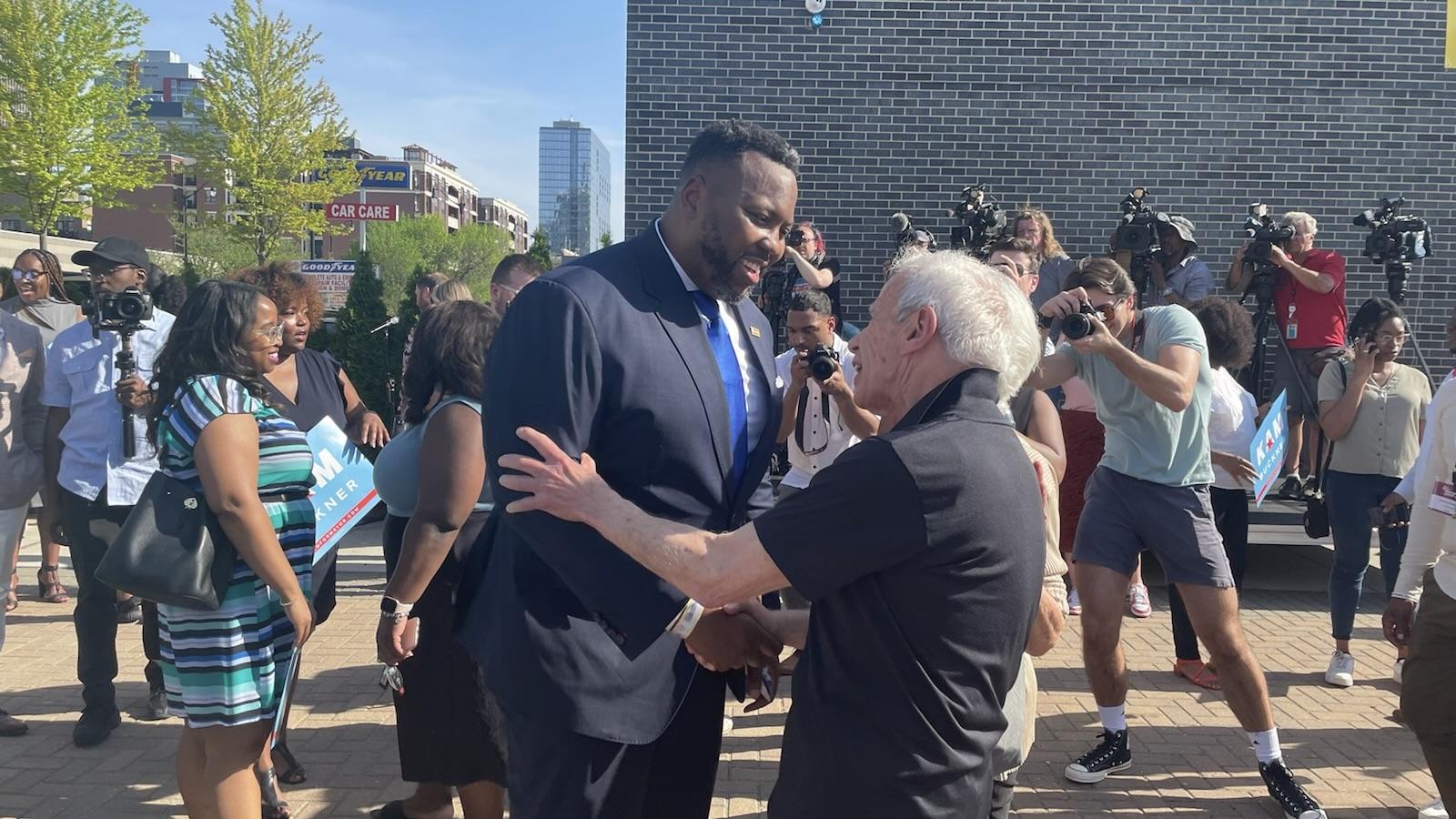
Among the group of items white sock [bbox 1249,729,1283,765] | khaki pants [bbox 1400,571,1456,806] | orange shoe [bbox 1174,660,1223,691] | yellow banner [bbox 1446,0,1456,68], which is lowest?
orange shoe [bbox 1174,660,1223,691]

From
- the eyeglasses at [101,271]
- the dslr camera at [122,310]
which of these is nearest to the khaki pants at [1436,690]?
the dslr camera at [122,310]

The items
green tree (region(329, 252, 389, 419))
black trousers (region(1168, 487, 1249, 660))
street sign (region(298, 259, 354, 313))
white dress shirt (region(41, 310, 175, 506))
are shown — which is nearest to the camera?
white dress shirt (region(41, 310, 175, 506))

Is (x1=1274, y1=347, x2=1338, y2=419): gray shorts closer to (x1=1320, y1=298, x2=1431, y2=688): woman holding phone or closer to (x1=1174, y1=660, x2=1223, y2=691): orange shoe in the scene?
(x1=1320, y1=298, x2=1431, y2=688): woman holding phone

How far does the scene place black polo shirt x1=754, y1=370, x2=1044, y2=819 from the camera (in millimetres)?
1714

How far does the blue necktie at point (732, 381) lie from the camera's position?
2.30 metres

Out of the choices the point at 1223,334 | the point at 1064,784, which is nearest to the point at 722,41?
the point at 1223,334

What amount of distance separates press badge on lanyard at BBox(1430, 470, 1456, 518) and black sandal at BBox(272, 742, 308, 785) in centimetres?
422

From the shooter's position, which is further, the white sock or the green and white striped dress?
the white sock

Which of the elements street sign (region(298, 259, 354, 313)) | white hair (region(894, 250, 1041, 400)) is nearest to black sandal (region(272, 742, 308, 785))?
white hair (region(894, 250, 1041, 400))

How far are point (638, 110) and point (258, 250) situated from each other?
2875 cm

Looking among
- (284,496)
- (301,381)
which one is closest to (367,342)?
(301,381)

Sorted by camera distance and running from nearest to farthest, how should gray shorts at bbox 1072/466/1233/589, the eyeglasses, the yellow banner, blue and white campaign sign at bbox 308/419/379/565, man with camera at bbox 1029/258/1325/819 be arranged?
man with camera at bbox 1029/258/1325/819 < gray shorts at bbox 1072/466/1233/589 < blue and white campaign sign at bbox 308/419/379/565 < the eyeglasses < the yellow banner

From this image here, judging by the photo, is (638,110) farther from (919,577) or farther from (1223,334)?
(919,577)

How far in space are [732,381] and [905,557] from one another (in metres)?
0.75
